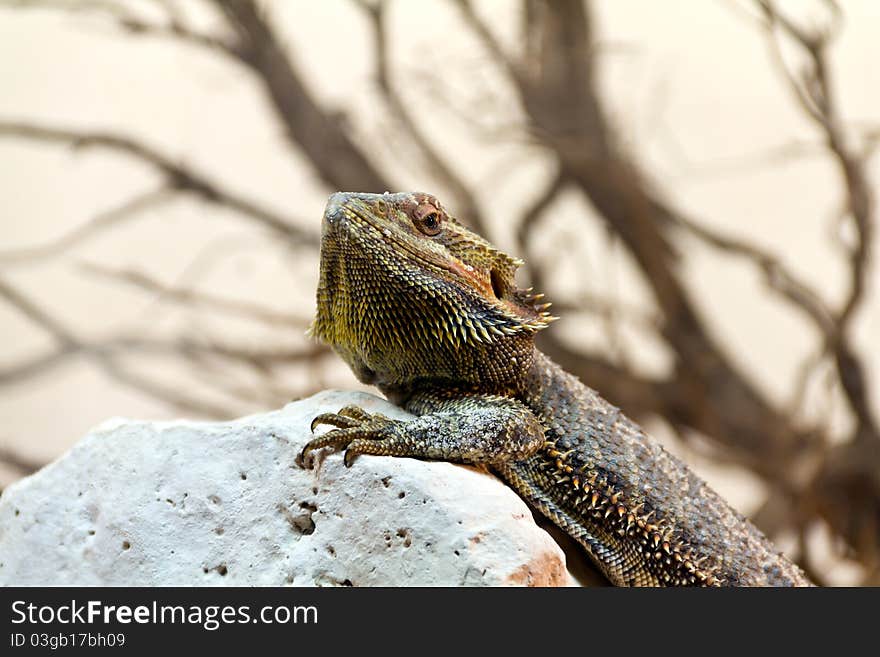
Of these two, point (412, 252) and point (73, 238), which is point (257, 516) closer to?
point (412, 252)

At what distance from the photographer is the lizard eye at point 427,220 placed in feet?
6.20

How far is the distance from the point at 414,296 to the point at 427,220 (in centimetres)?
19

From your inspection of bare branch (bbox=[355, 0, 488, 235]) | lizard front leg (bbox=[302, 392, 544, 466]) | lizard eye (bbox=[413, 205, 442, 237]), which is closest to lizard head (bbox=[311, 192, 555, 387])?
lizard eye (bbox=[413, 205, 442, 237])

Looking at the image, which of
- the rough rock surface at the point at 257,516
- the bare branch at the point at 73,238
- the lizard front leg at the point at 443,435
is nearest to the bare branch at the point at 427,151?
the bare branch at the point at 73,238

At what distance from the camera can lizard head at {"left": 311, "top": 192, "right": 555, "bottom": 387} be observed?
1.81 metres

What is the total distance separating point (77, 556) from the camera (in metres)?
1.82

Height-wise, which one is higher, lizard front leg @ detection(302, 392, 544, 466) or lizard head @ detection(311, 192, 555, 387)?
lizard head @ detection(311, 192, 555, 387)

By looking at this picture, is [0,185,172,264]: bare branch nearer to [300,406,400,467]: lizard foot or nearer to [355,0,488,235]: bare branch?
[355,0,488,235]: bare branch

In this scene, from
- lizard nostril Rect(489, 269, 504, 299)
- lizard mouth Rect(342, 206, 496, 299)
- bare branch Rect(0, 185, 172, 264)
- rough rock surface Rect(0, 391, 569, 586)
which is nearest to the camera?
rough rock surface Rect(0, 391, 569, 586)
